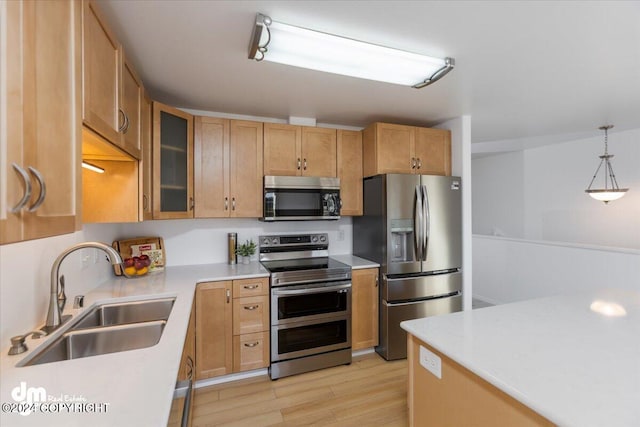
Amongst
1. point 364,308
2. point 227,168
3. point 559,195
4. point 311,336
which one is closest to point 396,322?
point 364,308

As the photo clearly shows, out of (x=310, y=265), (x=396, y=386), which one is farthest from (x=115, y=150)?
(x=396, y=386)

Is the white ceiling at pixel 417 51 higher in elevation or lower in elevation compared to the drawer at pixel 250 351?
higher

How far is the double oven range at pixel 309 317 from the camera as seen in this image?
7.90 feet

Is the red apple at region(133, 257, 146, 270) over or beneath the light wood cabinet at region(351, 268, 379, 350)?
over

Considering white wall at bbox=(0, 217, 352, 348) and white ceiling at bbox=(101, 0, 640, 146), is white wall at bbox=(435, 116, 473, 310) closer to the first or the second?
white ceiling at bbox=(101, 0, 640, 146)

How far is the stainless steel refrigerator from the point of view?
2697 millimetres

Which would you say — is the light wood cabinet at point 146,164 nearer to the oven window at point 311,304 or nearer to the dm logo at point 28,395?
the dm logo at point 28,395

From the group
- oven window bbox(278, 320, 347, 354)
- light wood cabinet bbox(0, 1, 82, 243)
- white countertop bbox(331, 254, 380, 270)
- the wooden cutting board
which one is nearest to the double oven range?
oven window bbox(278, 320, 347, 354)

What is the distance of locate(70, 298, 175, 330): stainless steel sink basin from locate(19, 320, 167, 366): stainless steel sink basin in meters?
0.27

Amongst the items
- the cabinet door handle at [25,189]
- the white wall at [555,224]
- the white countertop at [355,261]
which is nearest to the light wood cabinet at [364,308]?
the white countertop at [355,261]

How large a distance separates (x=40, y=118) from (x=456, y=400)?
5.40 feet

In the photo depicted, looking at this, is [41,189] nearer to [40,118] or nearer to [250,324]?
[40,118]

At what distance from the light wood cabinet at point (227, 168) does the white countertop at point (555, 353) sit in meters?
1.80

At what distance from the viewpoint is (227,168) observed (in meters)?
2.57
